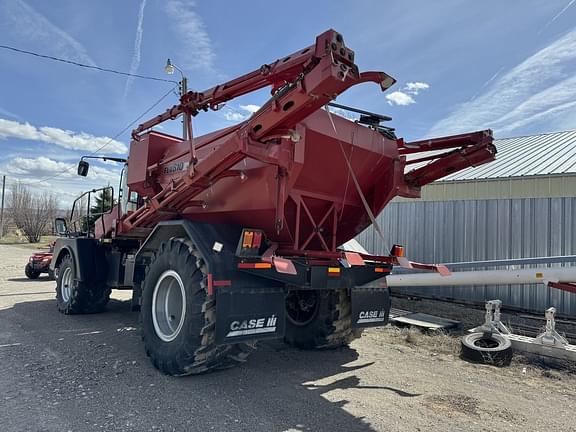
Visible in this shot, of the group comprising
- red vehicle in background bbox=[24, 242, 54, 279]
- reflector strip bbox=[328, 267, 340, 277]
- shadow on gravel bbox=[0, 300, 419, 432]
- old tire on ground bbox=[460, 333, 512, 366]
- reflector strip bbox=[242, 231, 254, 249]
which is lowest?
shadow on gravel bbox=[0, 300, 419, 432]

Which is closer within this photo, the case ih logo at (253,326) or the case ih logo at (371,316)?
the case ih logo at (253,326)

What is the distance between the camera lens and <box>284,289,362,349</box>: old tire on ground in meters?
5.90

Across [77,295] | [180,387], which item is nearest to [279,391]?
[180,387]

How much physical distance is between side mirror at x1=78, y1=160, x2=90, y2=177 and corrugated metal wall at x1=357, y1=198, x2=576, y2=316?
25.0 feet

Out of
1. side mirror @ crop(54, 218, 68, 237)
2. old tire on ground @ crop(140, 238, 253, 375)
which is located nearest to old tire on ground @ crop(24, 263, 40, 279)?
side mirror @ crop(54, 218, 68, 237)

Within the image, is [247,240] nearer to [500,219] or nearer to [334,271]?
[334,271]

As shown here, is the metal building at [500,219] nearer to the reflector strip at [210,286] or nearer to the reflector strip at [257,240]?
the reflector strip at [257,240]

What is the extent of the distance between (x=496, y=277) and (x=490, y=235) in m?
3.64

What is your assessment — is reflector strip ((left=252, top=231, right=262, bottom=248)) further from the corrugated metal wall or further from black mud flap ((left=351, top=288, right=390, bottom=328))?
the corrugated metal wall

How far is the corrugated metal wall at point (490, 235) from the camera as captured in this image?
9086mm

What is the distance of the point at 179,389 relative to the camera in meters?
4.43

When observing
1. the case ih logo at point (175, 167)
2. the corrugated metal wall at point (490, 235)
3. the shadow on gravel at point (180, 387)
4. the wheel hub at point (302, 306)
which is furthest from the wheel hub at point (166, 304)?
the corrugated metal wall at point (490, 235)

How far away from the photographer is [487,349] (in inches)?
227

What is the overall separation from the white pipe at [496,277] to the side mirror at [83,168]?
19.4 feet
